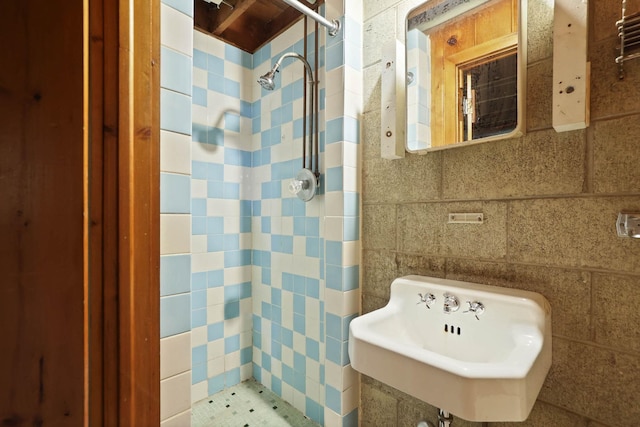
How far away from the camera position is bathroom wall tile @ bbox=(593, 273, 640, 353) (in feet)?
2.45

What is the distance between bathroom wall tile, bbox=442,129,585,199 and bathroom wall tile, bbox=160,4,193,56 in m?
0.91

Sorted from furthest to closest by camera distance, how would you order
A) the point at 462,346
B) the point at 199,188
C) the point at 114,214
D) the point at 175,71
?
the point at 199,188 → the point at 462,346 → the point at 175,71 → the point at 114,214

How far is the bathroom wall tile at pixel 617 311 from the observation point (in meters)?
0.75

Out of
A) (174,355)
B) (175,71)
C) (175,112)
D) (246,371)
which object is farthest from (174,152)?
(246,371)

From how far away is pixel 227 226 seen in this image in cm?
185

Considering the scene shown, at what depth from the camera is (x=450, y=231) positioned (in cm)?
107

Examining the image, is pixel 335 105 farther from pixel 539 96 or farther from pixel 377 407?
pixel 377 407

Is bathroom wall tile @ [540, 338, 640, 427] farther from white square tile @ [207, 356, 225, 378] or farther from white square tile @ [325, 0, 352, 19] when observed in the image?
white square tile @ [207, 356, 225, 378]

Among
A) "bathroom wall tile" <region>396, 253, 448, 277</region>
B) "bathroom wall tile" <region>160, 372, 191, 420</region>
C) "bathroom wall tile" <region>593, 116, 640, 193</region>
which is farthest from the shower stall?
"bathroom wall tile" <region>593, 116, 640, 193</region>

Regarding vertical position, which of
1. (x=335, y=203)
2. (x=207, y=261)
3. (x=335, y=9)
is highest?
(x=335, y=9)

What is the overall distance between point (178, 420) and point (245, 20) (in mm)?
2087

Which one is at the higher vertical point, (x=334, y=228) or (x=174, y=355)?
(x=334, y=228)

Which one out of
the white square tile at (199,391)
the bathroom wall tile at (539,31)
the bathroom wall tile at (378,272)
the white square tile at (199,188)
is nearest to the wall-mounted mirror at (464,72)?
the bathroom wall tile at (539,31)

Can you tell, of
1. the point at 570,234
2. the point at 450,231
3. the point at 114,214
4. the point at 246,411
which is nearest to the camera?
the point at 114,214
